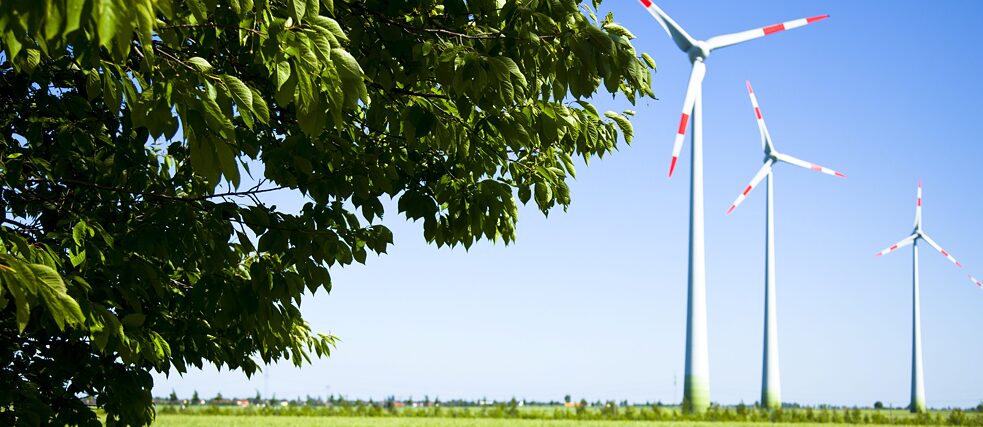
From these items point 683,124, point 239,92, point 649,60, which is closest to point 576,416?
point 683,124

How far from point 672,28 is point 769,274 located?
1422 cm

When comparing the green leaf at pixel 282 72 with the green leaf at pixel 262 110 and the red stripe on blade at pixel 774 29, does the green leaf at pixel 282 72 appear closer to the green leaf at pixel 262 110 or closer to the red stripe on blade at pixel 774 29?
the green leaf at pixel 262 110

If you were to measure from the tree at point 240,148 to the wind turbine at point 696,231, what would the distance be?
27161 millimetres

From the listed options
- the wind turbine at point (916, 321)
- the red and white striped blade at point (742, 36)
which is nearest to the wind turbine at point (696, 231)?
the red and white striped blade at point (742, 36)

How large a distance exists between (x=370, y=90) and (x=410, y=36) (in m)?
0.52

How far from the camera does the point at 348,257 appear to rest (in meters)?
7.22

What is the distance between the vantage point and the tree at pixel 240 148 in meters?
4.11

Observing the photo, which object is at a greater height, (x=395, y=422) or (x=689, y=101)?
(x=689, y=101)

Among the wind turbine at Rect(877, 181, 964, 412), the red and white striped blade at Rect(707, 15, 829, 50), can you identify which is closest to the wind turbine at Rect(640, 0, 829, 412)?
the red and white striped blade at Rect(707, 15, 829, 50)

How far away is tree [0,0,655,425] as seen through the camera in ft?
13.5

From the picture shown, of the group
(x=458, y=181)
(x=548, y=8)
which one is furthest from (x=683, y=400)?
(x=548, y=8)

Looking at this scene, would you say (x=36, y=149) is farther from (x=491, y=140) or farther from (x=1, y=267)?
(x=1, y=267)

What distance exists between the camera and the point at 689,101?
106ft

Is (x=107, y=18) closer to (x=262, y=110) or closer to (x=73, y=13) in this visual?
(x=73, y=13)
